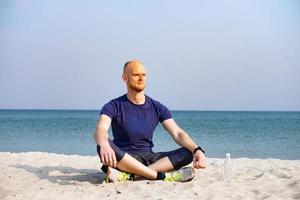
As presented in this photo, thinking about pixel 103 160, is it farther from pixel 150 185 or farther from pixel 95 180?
pixel 95 180

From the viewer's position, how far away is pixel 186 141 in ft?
18.4

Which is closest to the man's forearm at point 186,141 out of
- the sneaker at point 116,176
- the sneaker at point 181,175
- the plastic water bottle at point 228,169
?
the sneaker at point 181,175

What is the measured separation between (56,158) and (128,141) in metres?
3.40

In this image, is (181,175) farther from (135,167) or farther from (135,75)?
(135,75)

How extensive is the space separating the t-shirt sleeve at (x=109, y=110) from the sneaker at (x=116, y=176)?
2.03 feet

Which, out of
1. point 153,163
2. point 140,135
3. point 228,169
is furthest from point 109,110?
point 228,169

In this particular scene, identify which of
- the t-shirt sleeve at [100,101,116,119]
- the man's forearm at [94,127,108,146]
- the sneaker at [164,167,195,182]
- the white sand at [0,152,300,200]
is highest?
the t-shirt sleeve at [100,101,116,119]

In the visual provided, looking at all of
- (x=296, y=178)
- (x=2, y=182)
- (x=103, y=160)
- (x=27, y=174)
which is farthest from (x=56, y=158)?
(x=296, y=178)

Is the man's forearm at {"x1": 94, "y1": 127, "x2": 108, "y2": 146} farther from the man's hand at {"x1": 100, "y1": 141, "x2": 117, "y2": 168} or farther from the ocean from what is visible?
the ocean

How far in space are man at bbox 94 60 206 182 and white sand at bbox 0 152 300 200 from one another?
0.17m

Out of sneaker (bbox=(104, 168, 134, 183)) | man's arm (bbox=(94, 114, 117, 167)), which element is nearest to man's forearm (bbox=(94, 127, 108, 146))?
man's arm (bbox=(94, 114, 117, 167))

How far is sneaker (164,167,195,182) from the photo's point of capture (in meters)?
5.50

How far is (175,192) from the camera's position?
4922mm

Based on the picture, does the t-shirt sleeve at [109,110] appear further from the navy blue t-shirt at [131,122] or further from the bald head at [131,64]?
the bald head at [131,64]
